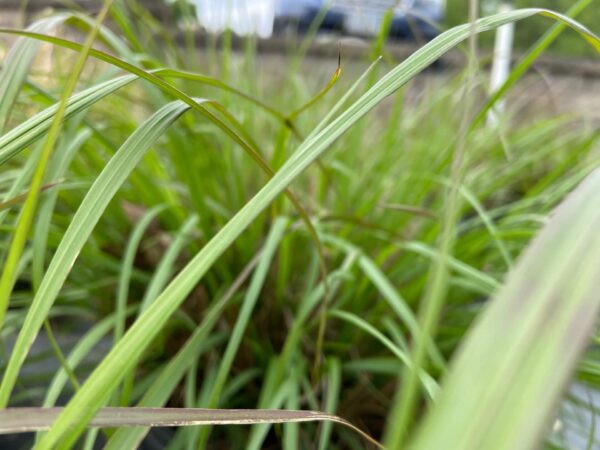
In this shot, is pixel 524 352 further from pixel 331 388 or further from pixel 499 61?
pixel 499 61

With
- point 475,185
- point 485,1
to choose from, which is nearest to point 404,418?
point 475,185

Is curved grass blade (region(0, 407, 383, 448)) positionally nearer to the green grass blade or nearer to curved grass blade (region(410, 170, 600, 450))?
curved grass blade (region(410, 170, 600, 450))

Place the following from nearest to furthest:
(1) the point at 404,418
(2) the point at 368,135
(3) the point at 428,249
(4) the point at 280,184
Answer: (1) the point at 404,418 < (4) the point at 280,184 < (3) the point at 428,249 < (2) the point at 368,135

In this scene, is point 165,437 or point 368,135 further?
point 368,135

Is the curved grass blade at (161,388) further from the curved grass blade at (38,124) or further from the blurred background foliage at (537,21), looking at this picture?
the blurred background foliage at (537,21)

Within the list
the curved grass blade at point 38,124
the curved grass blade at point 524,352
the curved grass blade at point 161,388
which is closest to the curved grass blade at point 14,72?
the curved grass blade at point 38,124

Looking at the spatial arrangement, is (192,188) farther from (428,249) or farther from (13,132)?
(13,132)
